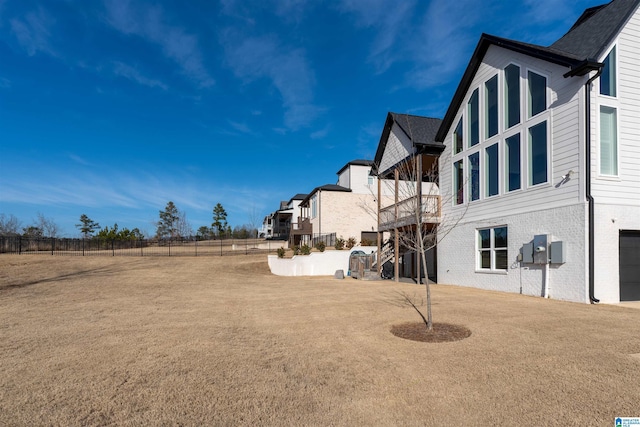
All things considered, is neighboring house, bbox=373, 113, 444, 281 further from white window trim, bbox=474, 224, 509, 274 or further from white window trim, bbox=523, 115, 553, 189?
white window trim, bbox=523, 115, 553, 189

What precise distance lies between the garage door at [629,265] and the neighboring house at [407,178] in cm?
662

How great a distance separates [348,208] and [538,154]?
21.4 metres

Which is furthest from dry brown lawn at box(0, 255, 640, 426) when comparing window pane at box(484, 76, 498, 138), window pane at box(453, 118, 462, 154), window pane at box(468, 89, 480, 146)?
window pane at box(453, 118, 462, 154)

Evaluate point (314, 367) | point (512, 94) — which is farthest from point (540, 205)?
point (314, 367)

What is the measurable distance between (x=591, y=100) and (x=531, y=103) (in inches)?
81.6

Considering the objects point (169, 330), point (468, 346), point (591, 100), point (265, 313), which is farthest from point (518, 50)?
point (169, 330)

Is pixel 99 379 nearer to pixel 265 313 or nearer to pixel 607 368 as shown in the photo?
pixel 265 313

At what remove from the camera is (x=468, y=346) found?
5770 millimetres

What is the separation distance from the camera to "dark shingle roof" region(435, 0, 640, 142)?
34.1 ft

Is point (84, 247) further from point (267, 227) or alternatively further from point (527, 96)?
point (267, 227)

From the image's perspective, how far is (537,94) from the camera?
39.5 feet

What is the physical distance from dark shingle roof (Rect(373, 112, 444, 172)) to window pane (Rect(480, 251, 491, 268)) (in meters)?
5.28

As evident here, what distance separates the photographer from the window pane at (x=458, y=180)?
1607cm

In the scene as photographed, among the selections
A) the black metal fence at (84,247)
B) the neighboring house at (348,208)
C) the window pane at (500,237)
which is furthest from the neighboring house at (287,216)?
the window pane at (500,237)
